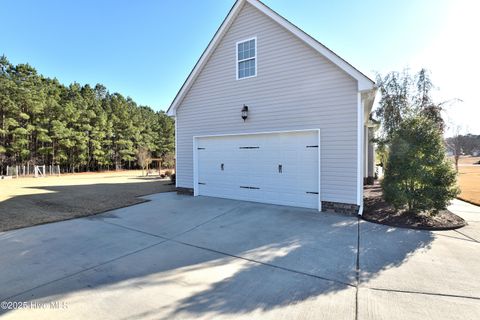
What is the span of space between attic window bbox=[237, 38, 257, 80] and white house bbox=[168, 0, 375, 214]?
34 millimetres

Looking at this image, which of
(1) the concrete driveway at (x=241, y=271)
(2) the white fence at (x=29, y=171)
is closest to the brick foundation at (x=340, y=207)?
(1) the concrete driveway at (x=241, y=271)

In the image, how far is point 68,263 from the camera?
12.6 feet

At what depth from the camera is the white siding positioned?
6.67 m

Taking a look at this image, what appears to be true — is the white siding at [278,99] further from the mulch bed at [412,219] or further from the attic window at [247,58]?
the mulch bed at [412,219]

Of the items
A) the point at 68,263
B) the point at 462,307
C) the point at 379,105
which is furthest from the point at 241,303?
the point at 379,105

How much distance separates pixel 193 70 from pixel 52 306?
8418mm

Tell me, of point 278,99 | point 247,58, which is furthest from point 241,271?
point 247,58

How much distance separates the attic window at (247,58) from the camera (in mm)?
8219

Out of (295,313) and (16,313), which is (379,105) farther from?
(16,313)

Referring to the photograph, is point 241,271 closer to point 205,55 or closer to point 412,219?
point 412,219

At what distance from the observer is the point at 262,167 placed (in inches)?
320

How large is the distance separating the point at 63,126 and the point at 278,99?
2793 cm

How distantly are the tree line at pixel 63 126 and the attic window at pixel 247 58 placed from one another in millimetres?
21708

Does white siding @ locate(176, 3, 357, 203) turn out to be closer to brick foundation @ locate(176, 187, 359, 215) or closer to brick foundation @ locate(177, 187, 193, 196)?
brick foundation @ locate(176, 187, 359, 215)
